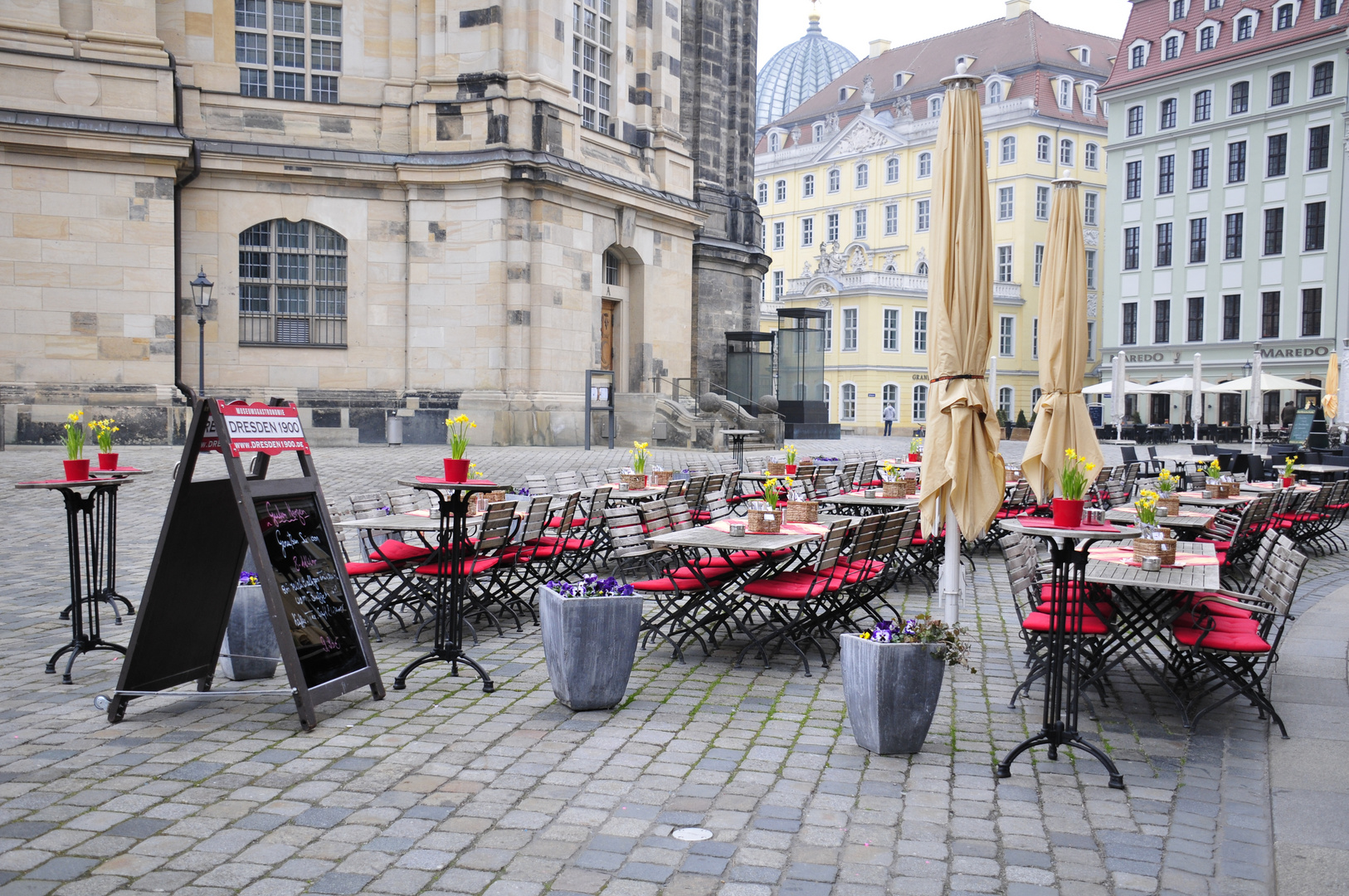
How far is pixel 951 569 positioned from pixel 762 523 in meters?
1.39

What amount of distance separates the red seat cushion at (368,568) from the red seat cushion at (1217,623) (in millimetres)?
5488

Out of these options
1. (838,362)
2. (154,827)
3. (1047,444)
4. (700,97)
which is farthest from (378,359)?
(838,362)

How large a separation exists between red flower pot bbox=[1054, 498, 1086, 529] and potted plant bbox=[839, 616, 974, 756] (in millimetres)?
900

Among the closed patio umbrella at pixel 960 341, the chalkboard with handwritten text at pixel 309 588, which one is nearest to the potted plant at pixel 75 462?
the chalkboard with handwritten text at pixel 309 588

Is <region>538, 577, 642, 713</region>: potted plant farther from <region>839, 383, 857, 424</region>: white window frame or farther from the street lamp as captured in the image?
<region>839, 383, 857, 424</region>: white window frame

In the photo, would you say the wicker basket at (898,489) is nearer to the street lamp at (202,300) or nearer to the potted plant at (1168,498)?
the potted plant at (1168,498)

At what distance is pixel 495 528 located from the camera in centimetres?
847

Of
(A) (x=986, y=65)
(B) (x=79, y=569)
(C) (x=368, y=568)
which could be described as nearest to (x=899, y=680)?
(C) (x=368, y=568)

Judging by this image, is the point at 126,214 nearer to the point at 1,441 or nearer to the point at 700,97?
the point at 1,441

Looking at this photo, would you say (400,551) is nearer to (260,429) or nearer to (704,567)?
(704,567)

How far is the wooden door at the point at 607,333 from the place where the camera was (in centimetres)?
2886

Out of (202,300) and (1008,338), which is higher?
(1008,338)

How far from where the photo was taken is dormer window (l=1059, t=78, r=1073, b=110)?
61781 millimetres

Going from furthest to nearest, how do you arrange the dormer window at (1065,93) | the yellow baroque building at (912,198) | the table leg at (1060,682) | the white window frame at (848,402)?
the dormer window at (1065,93) → the white window frame at (848,402) → the yellow baroque building at (912,198) → the table leg at (1060,682)
